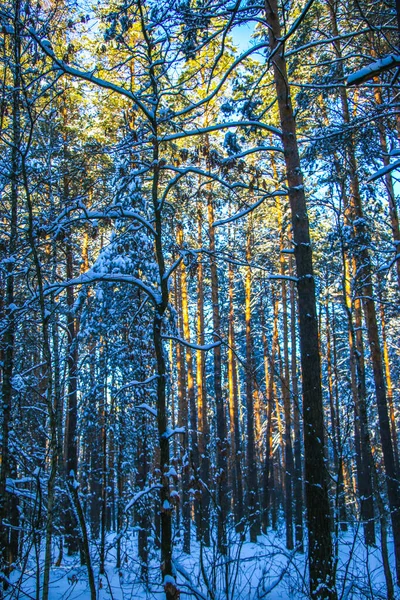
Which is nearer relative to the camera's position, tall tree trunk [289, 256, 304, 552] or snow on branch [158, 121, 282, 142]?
snow on branch [158, 121, 282, 142]

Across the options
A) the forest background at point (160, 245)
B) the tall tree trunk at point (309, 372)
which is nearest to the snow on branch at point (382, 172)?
the forest background at point (160, 245)

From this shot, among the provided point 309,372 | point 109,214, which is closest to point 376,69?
point 109,214

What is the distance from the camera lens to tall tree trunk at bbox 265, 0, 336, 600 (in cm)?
419

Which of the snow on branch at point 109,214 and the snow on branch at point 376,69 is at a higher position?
the snow on branch at point 109,214

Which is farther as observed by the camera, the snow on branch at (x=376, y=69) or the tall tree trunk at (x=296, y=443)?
the tall tree trunk at (x=296, y=443)

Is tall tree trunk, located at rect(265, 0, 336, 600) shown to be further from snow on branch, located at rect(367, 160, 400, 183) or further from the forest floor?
snow on branch, located at rect(367, 160, 400, 183)

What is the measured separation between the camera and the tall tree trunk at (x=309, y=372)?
4.19 m

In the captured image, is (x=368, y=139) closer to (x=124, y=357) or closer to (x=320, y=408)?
(x=320, y=408)

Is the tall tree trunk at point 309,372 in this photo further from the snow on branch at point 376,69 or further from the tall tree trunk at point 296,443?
the tall tree trunk at point 296,443

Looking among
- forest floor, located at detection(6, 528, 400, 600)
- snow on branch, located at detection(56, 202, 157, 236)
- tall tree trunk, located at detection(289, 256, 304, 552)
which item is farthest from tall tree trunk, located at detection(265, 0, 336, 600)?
tall tree trunk, located at detection(289, 256, 304, 552)

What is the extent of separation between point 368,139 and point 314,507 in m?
6.35

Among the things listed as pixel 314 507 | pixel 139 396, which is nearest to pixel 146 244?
pixel 139 396

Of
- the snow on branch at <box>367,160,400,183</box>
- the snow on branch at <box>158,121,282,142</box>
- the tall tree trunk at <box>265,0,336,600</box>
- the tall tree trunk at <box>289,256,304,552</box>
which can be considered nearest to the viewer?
the tall tree trunk at <box>265,0,336,600</box>

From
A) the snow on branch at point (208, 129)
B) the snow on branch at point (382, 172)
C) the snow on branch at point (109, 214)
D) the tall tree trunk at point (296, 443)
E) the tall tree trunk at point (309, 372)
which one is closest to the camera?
the tall tree trunk at point (309, 372)
